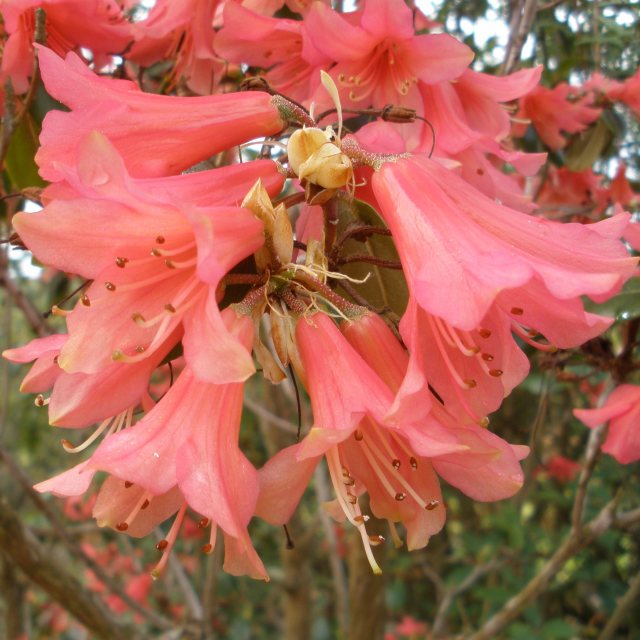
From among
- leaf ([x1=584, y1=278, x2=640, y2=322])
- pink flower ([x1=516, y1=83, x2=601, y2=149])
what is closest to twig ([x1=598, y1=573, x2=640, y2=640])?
leaf ([x1=584, y1=278, x2=640, y2=322])

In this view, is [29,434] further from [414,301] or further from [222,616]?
[414,301]

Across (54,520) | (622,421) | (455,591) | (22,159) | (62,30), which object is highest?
(62,30)

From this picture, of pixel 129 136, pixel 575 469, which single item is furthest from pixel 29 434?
pixel 129 136

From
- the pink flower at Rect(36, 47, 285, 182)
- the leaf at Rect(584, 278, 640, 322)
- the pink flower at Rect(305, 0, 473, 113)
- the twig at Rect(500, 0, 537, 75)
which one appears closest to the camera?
the pink flower at Rect(36, 47, 285, 182)

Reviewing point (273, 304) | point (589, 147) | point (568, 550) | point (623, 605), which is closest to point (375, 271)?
point (273, 304)

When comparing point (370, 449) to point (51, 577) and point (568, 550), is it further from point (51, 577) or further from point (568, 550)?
point (51, 577)

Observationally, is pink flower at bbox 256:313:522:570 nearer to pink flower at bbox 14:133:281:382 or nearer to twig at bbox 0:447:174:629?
pink flower at bbox 14:133:281:382
